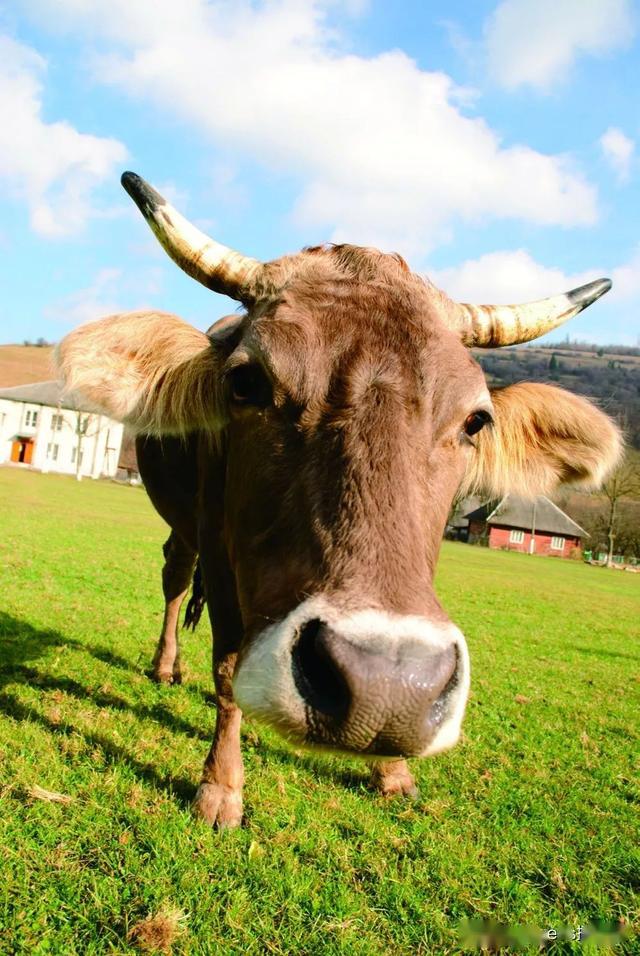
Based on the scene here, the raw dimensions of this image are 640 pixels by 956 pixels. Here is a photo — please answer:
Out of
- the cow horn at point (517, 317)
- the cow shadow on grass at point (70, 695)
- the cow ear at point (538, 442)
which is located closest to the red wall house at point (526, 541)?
the cow shadow on grass at point (70, 695)

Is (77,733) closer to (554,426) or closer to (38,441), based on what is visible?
(554,426)

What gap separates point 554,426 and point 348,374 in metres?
2.42

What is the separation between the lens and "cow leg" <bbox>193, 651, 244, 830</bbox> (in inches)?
143

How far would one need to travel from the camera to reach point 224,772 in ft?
12.4

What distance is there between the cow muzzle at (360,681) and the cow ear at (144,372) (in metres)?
1.96

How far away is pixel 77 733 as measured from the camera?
4.48 metres

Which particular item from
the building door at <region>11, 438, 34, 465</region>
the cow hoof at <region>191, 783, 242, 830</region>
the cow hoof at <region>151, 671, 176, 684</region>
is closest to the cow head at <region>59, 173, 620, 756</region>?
the cow hoof at <region>191, 783, 242, 830</region>

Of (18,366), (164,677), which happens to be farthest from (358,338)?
(18,366)

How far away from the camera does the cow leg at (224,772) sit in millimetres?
3643

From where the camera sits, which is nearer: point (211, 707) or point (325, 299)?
point (325, 299)

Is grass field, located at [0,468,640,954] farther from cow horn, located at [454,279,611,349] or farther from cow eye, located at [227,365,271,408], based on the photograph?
cow horn, located at [454,279,611,349]

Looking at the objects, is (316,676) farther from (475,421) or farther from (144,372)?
(144,372)

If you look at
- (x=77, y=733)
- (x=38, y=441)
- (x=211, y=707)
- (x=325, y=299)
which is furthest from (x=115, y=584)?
(x=38, y=441)

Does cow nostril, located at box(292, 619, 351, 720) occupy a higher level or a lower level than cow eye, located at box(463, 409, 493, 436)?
lower
